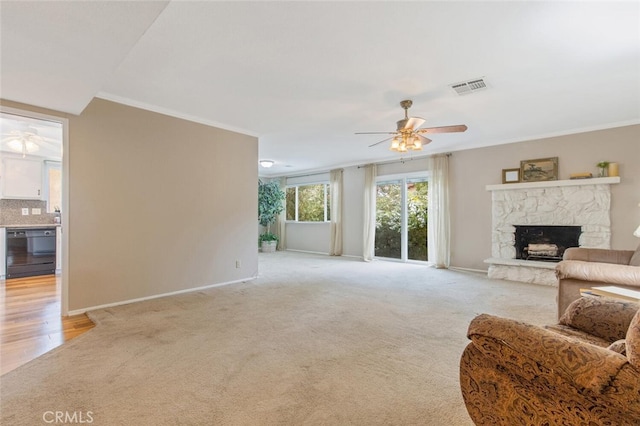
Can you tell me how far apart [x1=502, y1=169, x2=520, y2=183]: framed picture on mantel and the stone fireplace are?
149 mm

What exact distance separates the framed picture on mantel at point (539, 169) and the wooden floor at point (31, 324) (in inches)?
265

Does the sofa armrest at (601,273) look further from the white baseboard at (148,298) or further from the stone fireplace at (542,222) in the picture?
the white baseboard at (148,298)

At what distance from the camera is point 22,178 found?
5594mm

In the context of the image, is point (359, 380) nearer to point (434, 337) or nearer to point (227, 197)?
point (434, 337)

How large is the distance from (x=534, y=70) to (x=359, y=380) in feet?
10.7

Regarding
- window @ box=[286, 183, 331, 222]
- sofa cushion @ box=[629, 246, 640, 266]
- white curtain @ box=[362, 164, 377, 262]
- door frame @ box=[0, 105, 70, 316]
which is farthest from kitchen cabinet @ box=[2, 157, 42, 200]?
sofa cushion @ box=[629, 246, 640, 266]

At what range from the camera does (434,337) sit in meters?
2.81

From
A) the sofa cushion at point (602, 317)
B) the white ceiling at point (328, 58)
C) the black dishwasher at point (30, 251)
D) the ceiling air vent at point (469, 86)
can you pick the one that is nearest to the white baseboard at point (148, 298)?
the white ceiling at point (328, 58)

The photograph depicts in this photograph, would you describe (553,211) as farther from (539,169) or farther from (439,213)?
(439,213)

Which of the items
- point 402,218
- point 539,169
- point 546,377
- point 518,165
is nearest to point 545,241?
point 539,169

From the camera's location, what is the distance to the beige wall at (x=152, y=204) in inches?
139

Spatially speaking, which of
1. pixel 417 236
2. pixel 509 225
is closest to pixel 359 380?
pixel 509 225

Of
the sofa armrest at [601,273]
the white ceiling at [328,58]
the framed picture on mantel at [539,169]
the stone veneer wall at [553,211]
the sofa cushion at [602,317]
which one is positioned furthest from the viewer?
the framed picture on mantel at [539,169]

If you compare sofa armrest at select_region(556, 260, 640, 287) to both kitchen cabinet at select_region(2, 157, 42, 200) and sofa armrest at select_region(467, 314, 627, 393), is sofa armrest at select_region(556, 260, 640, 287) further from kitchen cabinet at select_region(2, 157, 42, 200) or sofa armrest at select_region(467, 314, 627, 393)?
kitchen cabinet at select_region(2, 157, 42, 200)
